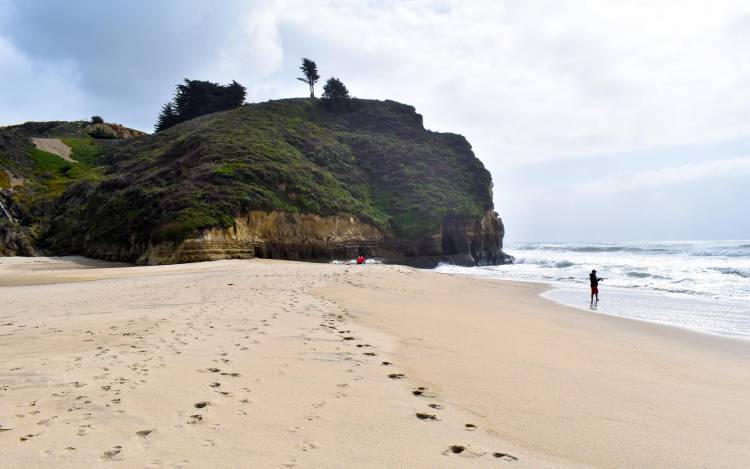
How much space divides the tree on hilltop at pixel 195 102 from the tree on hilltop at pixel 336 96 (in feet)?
46.3

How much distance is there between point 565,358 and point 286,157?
34.1 m

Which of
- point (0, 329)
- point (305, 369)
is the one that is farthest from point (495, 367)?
point (0, 329)

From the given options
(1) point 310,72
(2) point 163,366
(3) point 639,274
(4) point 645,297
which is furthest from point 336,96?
(2) point 163,366

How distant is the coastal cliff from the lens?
26234 mm

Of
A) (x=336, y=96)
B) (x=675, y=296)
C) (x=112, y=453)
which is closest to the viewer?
(x=112, y=453)

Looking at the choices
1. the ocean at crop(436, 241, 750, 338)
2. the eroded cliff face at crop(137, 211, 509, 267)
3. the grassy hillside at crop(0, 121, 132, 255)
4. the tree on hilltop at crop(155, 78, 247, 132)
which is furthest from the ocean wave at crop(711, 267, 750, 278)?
the tree on hilltop at crop(155, 78, 247, 132)

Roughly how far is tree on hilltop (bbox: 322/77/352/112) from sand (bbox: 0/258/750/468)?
2137 inches

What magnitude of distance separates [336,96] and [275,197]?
110ft

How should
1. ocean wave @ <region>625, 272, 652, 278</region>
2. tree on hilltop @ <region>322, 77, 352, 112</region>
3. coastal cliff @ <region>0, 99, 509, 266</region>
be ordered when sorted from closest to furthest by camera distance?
1. ocean wave @ <region>625, 272, 652, 278</region>
2. coastal cliff @ <region>0, 99, 509, 266</region>
3. tree on hilltop @ <region>322, 77, 352, 112</region>

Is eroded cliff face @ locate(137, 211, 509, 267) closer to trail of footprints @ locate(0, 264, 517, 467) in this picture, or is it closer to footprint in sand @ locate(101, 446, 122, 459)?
trail of footprints @ locate(0, 264, 517, 467)

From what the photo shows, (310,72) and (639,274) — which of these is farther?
(310,72)

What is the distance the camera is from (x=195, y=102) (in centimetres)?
6069

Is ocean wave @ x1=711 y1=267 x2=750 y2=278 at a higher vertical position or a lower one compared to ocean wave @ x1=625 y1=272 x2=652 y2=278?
higher

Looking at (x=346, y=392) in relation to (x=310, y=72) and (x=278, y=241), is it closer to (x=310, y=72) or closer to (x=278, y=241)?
(x=278, y=241)
